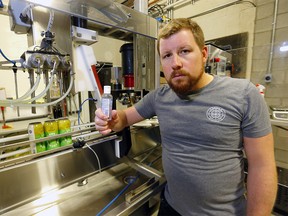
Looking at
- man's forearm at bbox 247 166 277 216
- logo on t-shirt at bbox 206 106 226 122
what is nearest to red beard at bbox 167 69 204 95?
logo on t-shirt at bbox 206 106 226 122

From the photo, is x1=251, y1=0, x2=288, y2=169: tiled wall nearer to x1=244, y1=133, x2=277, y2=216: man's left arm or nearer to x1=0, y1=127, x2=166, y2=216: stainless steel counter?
x1=244, y1=133, x2=277, y2=216: man's left arm

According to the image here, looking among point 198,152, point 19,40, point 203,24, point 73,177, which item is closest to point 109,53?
point 19,40

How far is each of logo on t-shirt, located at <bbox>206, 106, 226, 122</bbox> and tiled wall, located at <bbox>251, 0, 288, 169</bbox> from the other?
1.54m

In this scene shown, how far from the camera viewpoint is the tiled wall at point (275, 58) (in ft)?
5.64

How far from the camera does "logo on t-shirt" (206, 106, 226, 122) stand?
0.72 m

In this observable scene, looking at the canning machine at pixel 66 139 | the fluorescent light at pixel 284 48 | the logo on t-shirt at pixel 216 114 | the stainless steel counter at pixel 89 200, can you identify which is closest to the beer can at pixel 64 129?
the canning machine at pixel 66 139

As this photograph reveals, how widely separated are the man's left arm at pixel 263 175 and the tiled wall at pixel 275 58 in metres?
1.48

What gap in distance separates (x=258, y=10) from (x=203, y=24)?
0.66m

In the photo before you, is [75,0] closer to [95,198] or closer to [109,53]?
[95,198]

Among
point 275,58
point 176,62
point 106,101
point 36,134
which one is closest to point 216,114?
point 176,62

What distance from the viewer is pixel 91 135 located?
1188mm

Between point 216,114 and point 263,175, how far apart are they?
0.97 ft

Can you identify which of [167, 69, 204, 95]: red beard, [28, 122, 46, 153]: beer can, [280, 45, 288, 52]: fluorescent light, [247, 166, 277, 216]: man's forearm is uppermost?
[280, 45, 288, 52]: fluorescent light

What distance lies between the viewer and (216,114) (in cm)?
73
